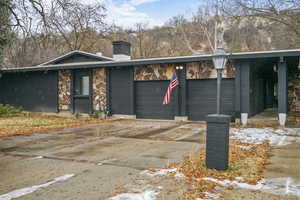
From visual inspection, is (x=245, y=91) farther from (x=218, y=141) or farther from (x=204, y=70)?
(x=218, y=141)

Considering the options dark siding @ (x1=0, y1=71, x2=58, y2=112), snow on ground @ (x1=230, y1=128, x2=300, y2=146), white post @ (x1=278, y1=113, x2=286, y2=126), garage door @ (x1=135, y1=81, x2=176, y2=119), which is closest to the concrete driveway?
snow on ground @ (x1=230, y1=128, x2=300, y2=146)

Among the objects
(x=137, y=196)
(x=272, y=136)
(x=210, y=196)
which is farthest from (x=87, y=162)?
(x=272, y=136)

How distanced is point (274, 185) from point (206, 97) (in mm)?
8699

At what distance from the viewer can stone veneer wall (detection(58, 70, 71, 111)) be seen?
15984 millimetres

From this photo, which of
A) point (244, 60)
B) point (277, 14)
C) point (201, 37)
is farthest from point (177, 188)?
point (201, 37)

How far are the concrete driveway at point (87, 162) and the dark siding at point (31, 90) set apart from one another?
7768 millimetres

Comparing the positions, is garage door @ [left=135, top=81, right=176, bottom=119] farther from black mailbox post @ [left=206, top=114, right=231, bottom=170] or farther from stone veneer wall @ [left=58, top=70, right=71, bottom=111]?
black mailbox post @ [left=206, top=114, right=231, bottom=170]

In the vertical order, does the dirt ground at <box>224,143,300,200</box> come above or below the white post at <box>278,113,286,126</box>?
below

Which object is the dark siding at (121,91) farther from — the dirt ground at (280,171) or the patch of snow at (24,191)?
the patch of snow at (24,191)

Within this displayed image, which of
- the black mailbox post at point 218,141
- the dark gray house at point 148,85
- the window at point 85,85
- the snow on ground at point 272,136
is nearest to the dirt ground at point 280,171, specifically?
the snow on ground at point 272,136

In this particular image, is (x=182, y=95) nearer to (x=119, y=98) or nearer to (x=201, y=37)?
(x=119, y=98)

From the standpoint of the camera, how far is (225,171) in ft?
15.7

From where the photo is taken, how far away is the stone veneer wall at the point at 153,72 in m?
13.3

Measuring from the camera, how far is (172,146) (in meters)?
7.22
